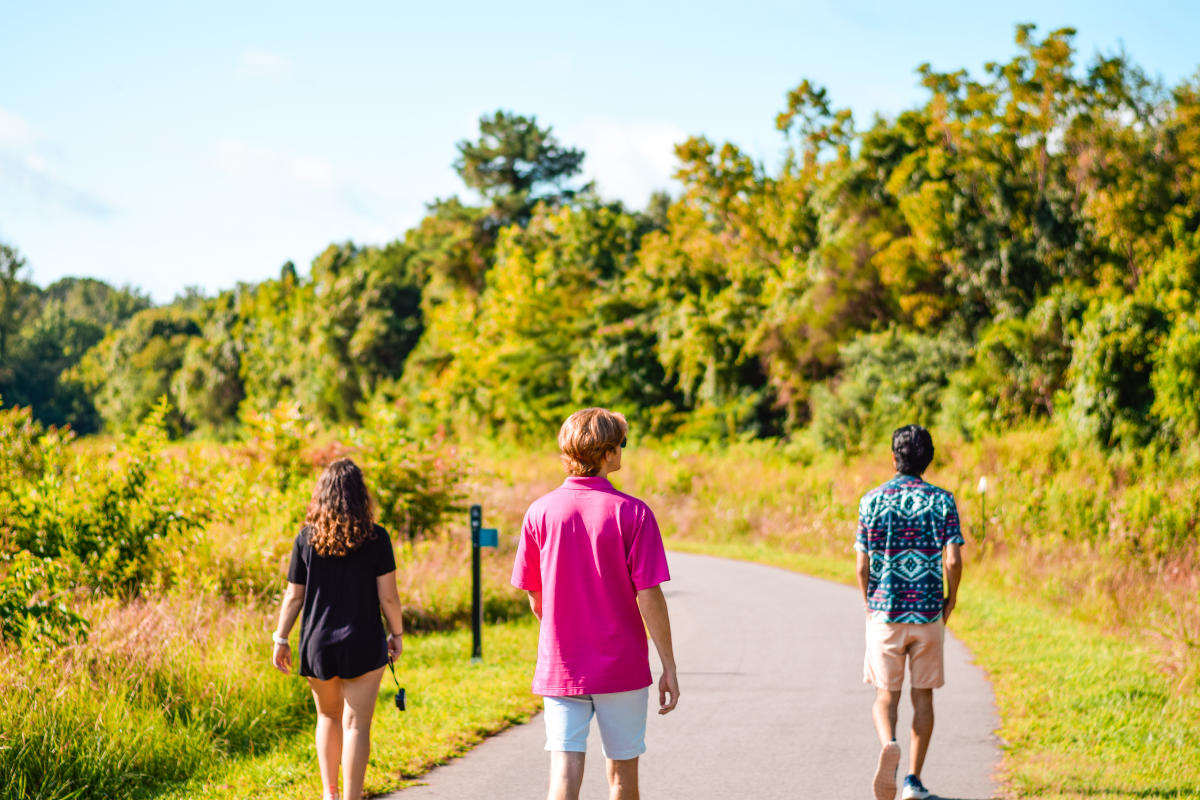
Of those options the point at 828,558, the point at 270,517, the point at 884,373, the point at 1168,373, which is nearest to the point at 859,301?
the point at 884,373

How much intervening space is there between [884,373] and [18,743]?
103ft

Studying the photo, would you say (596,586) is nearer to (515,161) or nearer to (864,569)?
(864,569)

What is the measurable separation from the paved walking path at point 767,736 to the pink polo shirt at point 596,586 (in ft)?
7.25

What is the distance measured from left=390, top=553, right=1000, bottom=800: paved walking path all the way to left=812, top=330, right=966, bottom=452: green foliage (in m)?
22.3

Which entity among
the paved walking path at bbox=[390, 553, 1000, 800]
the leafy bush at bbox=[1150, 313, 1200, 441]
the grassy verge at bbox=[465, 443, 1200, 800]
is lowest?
the paved walking path at bbox=[390, 553, 1000, 800]

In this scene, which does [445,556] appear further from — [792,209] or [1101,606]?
[792,209]

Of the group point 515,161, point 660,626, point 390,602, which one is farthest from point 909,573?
point 515,161

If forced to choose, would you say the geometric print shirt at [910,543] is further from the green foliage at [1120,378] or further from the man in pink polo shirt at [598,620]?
the green foliage at [1120,378]

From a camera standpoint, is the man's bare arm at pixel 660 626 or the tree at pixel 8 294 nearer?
the man's bare arm at pixel 660 626

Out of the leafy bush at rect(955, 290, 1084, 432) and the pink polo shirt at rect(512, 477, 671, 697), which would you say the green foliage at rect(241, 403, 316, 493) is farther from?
the leafy bush at rect(955, 290, 1084, 432)

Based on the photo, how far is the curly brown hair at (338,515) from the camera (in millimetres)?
5520

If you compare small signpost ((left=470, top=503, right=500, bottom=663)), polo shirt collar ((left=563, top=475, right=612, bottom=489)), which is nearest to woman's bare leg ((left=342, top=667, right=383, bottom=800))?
polo shirt collar ((left=563, top=475, right=612, bottom=489))

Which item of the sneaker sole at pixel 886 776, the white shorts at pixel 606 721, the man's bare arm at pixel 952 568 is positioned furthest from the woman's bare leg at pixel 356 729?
the man's bare arm at pixel 952 568

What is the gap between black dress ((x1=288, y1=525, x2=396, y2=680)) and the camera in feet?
18.3
